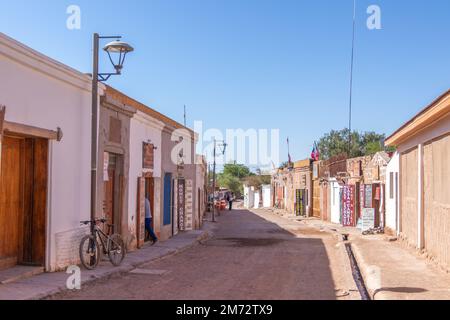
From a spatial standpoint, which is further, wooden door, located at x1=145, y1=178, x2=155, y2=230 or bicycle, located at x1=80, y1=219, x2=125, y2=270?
wooden door, located at x1=145, y1=178, x2=155, y2=230

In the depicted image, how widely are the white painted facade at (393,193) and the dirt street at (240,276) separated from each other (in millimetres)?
2222

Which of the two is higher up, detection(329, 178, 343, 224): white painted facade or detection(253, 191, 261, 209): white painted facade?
detection(329, 178, 343, 224): white painted facade

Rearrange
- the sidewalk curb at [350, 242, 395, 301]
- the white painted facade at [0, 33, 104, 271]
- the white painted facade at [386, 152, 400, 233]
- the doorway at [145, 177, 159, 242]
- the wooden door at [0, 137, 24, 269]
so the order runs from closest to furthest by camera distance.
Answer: the sidewalk curb at [350, 242, 395, 301], the white painted facade at [0, 33, 104, 271], the wooden door at [0, 137, 24, 269], the doorway at [145, 177, 159, 242], the white painted facade at [386, 152, 400, 233]

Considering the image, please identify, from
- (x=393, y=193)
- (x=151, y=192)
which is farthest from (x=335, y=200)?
(x=151, y=192)

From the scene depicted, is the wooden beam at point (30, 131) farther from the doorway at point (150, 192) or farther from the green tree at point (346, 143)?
the green tree at point (346, 143)

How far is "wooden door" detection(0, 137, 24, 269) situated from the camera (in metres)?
8.20

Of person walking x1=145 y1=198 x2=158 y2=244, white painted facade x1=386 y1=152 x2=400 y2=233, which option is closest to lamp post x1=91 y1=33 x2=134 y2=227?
person walking x1=145 y1=198 x2=158 y2=244

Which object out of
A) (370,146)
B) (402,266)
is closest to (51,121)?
(402,266)

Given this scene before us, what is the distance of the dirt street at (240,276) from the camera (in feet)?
25.2

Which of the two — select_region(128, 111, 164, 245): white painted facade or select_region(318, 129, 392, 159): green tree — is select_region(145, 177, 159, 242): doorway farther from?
select_region(318, 129, 392, 159): green tree

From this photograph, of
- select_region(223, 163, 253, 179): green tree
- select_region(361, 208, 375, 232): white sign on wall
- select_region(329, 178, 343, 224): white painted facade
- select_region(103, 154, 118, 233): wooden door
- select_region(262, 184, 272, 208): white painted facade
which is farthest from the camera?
select_region(223, 163, 253, 179): green tree

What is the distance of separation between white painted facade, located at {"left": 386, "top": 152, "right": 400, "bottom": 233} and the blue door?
700cm

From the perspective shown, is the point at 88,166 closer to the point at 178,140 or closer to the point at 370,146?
the point at 178,140

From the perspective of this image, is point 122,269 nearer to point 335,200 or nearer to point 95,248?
point 95,248
